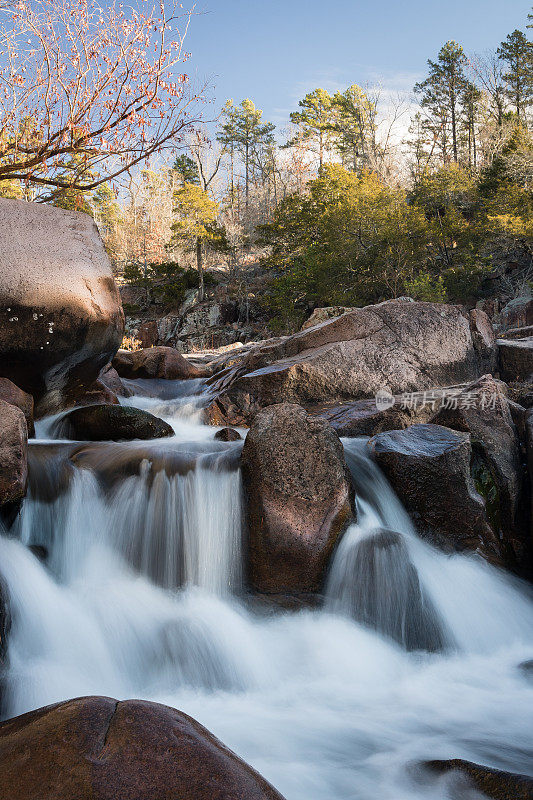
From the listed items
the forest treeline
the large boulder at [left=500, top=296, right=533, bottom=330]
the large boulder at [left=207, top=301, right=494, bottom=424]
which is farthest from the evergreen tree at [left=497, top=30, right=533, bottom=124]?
the large boulder at [left=207, top=301, right=494, bottom=424]

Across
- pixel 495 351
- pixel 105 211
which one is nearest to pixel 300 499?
pixel 495 351

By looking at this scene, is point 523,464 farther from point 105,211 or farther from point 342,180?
point 105,211

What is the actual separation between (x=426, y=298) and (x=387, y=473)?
1413 cm

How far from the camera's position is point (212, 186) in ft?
135

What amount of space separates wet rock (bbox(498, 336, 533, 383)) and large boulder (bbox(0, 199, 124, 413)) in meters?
6.48

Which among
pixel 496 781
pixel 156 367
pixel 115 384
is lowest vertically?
pixel 496 781

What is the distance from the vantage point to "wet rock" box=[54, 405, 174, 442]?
6.41 meters

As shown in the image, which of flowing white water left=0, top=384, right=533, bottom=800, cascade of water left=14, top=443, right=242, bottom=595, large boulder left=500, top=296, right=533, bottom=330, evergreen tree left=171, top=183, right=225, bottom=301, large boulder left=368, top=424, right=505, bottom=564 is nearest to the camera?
flowing white water left=0, top=384, right=533, bottom=800

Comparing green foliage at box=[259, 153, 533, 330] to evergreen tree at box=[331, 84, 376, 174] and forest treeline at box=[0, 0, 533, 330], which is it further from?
evergreen tree at box=[331, 84, 376, 174]

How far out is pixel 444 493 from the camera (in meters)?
4.83

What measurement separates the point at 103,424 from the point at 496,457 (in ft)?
14.5

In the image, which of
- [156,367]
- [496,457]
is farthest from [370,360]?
[156,367]

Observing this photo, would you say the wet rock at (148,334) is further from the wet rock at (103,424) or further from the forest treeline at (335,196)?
the wet rock at (103,424)

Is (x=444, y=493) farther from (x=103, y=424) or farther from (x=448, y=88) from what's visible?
(x=448, y=88)
